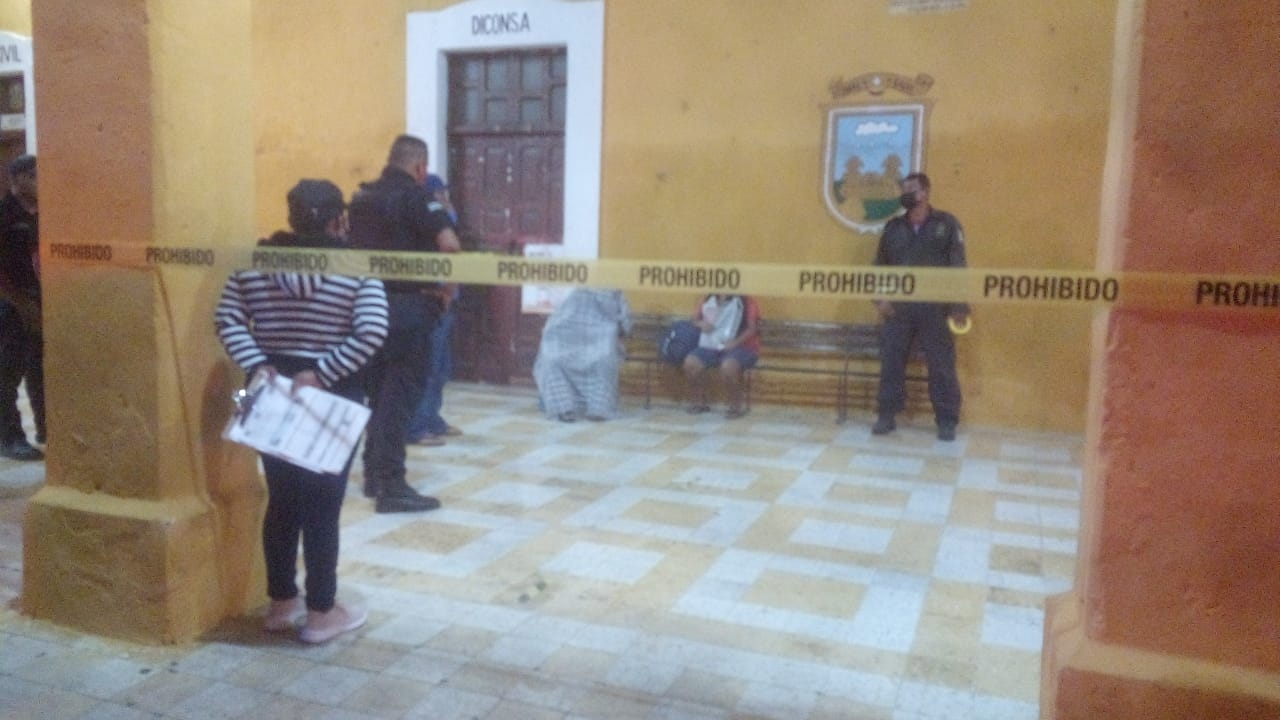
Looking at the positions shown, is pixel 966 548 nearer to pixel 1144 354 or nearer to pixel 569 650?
pixel 569 650

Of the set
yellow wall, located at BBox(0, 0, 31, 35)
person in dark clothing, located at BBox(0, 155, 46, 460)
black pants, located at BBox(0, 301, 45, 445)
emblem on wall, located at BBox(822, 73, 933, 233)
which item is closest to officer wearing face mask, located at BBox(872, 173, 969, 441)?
emblem on wall, located at BBox(822, 73, 933, 233)

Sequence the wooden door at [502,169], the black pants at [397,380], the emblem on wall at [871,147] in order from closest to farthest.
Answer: the black pants at [397,380] → the emblem on wall at [871,147] → the wooden door at [502,169]

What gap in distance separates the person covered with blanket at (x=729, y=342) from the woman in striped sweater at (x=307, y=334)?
4465mm

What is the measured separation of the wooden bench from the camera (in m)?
7.42

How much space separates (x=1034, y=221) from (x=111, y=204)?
5842 mm

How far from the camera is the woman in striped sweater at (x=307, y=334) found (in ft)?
10.1

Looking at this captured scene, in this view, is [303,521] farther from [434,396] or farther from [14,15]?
[14,15]

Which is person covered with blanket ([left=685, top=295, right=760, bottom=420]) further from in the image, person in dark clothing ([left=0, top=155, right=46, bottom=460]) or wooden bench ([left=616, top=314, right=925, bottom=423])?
person in dark clothing ([left=0, top=155, right=46, bottom=460])

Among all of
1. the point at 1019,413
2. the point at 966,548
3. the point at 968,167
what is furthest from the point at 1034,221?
the point at 966,548

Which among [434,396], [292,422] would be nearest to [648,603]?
[292,422]

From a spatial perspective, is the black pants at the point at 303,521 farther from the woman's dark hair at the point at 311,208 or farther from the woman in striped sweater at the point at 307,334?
the woman's dark hair at the point at 311,208

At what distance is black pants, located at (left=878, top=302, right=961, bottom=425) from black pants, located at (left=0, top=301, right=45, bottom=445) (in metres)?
5.26

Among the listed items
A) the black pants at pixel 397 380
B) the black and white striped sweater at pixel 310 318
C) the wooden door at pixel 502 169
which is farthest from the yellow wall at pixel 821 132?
the black and white striped sweater at pixel 310 318

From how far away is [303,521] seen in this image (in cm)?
321
